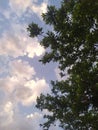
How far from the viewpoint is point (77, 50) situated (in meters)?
24.5

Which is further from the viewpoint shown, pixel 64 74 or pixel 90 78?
pixel 64 74

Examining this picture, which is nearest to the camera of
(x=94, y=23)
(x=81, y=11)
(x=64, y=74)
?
(x=81, y=11)

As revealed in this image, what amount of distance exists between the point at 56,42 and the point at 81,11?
4.83 meters

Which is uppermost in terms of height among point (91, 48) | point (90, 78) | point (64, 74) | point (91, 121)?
point (64, 74)

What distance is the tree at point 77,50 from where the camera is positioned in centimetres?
2194

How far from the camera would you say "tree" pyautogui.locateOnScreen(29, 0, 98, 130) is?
21.9 meters

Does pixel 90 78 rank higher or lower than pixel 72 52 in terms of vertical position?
lower

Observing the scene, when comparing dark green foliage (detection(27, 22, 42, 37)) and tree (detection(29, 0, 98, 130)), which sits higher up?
dark green foliage (detection(27, 22, 42, 37))

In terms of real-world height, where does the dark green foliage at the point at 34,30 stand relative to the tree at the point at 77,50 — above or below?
above

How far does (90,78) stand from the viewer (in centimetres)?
2236

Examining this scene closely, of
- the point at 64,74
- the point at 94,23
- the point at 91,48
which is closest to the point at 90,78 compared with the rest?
the point at 91,48

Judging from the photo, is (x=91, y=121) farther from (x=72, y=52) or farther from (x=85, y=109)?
(x=72, y=52)

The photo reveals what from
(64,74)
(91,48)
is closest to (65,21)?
(91,48)

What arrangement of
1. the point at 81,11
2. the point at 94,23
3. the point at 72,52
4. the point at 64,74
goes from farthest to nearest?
the point at 64,74 → the point at 72,52 → the point at 94,23 → the point at 81,11
